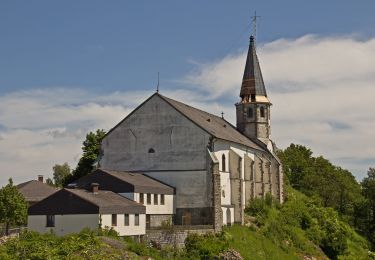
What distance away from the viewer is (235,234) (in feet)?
171

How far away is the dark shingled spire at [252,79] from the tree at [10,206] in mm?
32446

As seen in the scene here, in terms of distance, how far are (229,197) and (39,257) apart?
2661 centimetres

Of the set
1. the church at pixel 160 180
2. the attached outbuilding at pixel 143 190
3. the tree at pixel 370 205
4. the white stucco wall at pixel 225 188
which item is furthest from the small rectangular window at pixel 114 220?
the tree at pixel 370 205

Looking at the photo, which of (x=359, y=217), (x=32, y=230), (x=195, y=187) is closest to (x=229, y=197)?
(x=195, y=187)

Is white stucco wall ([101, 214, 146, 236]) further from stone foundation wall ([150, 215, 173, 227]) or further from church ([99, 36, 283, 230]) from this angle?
church ([99, 36, 283, 230])

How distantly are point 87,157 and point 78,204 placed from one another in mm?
26583

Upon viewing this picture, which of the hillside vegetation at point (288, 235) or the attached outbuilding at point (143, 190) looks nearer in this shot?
the hillside vegetation at point (288, 235)

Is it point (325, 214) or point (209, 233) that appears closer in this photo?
point (209, 233)

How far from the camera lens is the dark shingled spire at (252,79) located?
72.2 metres

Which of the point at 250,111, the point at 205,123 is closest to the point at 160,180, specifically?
the point at 205,123

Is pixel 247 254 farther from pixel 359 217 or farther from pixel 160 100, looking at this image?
pixel 359 217

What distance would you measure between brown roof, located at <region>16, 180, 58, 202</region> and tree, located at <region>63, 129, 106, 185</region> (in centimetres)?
236

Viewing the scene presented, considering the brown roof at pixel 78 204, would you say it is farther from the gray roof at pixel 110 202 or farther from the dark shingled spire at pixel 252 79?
the dark shingled spire at pixel 252 79

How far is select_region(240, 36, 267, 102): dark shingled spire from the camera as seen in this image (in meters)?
72.2
